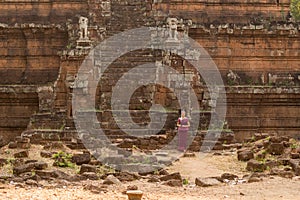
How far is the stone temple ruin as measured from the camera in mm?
20688

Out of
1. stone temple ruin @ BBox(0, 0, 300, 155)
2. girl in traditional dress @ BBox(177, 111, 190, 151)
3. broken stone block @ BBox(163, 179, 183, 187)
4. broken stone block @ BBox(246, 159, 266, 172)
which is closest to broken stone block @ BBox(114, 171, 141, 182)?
broken stone block @ BBox(163, 179, 183, 187)

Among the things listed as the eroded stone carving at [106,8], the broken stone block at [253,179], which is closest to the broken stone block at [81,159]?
the broken stone block at [253,179]

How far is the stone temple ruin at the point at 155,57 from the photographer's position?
67.9ft

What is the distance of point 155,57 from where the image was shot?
21.3 metres

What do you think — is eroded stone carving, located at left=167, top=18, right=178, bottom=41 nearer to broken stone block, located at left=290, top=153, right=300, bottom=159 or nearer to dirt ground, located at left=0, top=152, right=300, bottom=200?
broken stone block, located at left=290, top=153, right=300, bottom=159

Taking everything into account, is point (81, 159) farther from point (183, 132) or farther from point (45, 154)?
point (183, 132)

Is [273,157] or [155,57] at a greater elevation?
[155,57]

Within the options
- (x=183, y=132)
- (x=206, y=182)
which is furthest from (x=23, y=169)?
(x=183, y=132)

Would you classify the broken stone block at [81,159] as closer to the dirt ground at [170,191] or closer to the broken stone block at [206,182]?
the dirt ground at [170,191]

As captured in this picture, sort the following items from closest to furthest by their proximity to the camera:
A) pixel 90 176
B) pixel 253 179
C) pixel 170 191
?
pixel 170 191 < pixel 253 179 < pixel 90 176

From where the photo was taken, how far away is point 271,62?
22625 millimetres

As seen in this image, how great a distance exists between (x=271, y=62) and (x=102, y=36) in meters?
6.30

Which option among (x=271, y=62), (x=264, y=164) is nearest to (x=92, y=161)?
(x=264, y=164)

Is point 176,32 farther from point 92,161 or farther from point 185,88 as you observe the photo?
point 92,161
